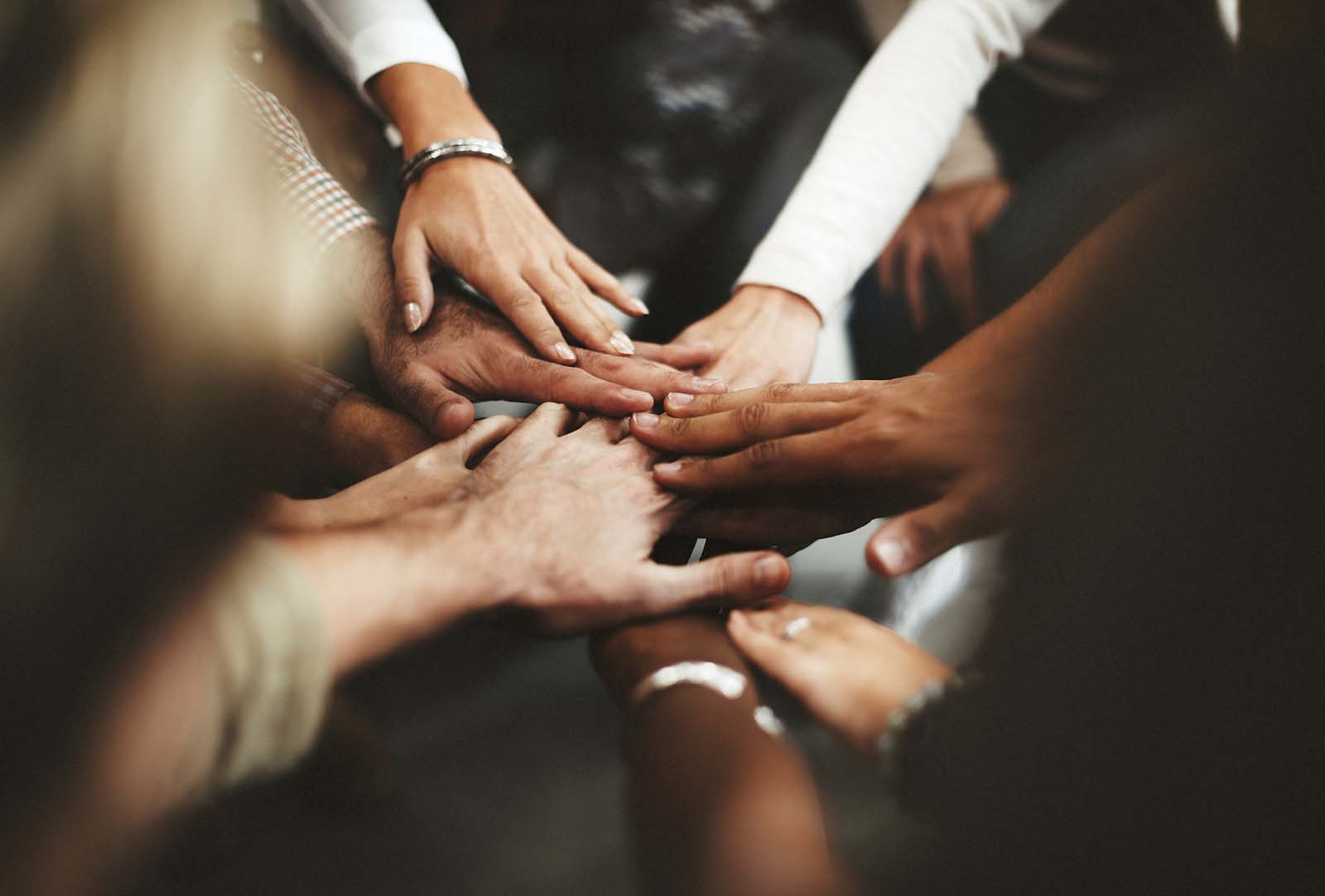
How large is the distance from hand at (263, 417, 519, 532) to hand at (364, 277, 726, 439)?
0.02 metres

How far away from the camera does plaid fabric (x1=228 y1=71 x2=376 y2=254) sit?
46 cm

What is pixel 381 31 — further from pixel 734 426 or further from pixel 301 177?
pixel 734 426

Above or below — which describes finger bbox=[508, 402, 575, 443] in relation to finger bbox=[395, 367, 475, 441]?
below

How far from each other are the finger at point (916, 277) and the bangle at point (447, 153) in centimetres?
38

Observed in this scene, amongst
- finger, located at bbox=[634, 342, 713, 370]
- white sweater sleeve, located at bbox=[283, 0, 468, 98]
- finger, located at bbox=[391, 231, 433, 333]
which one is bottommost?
finger, located at bbox=[634, 342, 713, 370]

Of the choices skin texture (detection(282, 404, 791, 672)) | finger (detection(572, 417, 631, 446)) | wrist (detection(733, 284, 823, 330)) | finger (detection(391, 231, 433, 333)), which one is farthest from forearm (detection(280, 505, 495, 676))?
wrist (detection(733, 284, 823, 330))

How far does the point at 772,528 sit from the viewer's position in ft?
1.34

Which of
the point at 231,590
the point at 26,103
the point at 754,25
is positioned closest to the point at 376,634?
the point at 231,590

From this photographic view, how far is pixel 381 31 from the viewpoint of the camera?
602mm

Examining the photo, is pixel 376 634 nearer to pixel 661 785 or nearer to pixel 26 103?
pixel 661 785

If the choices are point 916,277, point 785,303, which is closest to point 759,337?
point 785,303

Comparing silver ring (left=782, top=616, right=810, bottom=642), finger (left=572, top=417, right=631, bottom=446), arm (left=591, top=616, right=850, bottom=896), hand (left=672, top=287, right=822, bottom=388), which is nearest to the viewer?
arm (left=591, top=616, right=850, bottom=896)

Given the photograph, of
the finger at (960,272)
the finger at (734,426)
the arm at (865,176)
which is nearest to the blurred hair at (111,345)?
the finger at (734,426)

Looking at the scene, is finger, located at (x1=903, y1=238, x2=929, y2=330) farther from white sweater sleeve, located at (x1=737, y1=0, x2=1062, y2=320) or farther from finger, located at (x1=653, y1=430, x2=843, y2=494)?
finger, located at (x1=653, y1=430, x2=843, y2=494)
